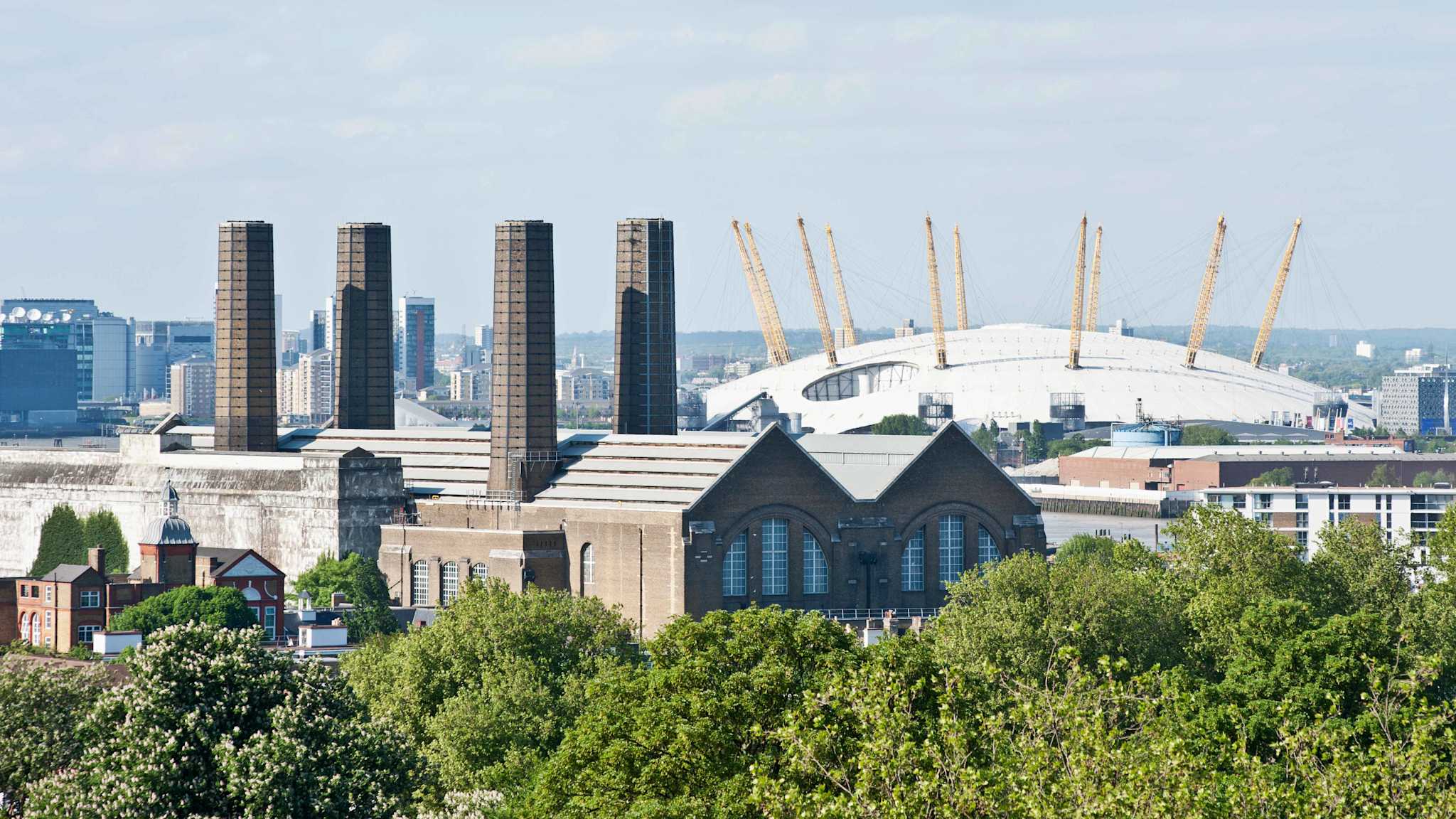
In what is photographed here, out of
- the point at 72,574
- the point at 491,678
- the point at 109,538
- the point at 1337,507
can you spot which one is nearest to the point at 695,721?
the point at 491,678

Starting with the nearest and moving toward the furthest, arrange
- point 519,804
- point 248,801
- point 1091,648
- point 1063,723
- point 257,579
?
1. point 1063,723
2. point 248,801
3. point 519,804
4. point 1091,648
5. point 257,579

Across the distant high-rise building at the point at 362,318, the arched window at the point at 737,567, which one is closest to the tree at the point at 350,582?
the arched window at the point at 737,567

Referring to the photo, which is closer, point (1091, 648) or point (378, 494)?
point (1091, 648)

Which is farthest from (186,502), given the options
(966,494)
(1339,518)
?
(1339,518)

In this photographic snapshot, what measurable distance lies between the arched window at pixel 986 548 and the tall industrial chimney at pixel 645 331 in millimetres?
18781

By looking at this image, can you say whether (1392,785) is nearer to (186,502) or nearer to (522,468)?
(522,468)

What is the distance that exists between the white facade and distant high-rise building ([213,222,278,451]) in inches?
2216

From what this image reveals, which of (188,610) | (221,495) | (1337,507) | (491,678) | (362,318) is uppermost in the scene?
(362,318)

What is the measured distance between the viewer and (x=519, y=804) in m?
62.4

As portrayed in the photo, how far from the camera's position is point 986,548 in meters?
125

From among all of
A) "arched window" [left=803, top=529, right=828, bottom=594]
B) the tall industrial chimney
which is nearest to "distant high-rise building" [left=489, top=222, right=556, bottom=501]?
the tall industrial chimney

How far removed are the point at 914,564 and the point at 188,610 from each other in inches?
1283

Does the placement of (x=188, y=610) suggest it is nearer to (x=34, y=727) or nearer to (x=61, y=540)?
(x=61, y=540)

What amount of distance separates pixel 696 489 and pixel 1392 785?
71.0 metres
